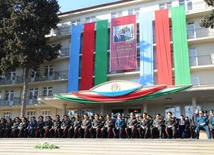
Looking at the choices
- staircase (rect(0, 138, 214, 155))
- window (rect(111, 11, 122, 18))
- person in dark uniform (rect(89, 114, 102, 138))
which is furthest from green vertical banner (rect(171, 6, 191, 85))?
staircase (rect(0, 138, 214, 155))

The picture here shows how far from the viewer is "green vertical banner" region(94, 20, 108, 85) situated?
76.7 feet

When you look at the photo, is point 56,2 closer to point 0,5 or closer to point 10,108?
point 0,5

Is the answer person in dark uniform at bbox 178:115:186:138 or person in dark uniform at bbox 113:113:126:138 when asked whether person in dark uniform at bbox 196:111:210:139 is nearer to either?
person in dark uniform at bbox 178:115:186:138

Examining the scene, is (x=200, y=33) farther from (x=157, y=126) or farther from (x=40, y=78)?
(x=40, y=78)

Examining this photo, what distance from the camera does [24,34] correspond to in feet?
74.5

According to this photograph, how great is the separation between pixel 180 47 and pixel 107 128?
10978 millimetres

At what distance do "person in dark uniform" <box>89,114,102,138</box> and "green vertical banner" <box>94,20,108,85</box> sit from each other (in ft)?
31.7

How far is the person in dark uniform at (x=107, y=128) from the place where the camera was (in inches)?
527

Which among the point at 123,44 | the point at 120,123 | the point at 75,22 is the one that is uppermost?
the point at 75,22

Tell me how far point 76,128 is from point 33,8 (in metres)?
13.4

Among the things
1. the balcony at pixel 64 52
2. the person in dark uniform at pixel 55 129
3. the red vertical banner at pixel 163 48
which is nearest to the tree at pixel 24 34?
the balcony at pixel 64 52

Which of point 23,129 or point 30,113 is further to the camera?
point 30,113

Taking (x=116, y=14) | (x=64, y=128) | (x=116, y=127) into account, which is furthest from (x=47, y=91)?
(x=116, y=127)

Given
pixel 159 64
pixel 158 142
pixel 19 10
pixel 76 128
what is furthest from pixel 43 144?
pixel 19 10
